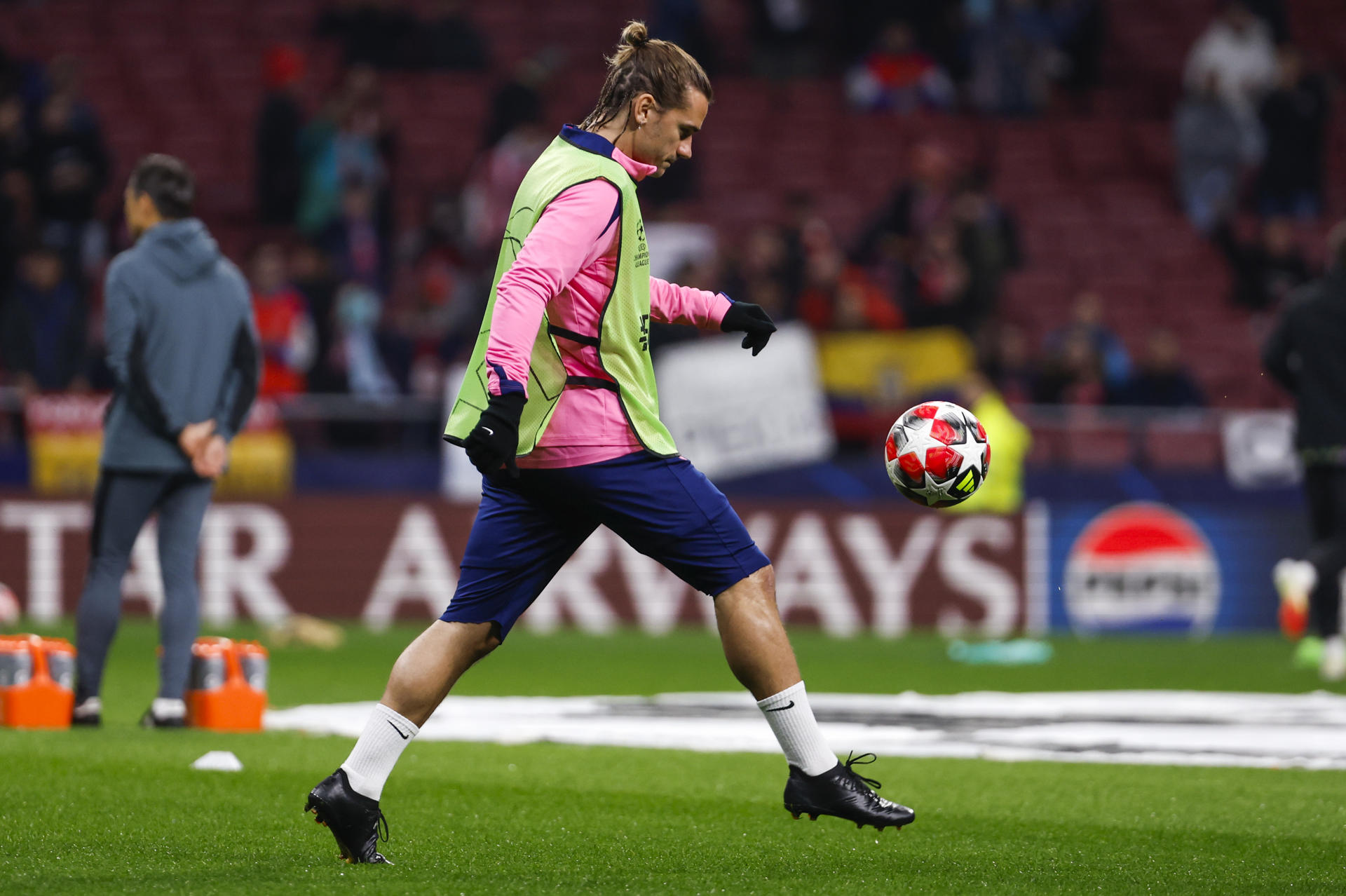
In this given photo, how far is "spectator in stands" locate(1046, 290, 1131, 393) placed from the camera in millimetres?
15992

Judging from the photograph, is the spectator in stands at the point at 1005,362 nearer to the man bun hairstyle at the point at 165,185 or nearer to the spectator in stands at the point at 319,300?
the spectator in stands at the point at 319,300

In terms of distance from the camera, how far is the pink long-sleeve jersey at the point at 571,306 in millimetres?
4762

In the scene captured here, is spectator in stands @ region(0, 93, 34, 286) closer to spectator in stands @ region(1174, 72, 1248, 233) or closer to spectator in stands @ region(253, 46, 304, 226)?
spectator in stands @ region(253, 46, 304, 226)

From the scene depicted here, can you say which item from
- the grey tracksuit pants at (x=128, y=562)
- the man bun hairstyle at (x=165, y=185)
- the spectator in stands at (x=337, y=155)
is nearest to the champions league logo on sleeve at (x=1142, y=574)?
the spectator in stands at (x=337, y=155)

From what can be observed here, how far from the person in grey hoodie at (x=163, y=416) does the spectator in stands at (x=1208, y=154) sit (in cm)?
1360

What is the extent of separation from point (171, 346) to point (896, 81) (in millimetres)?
13099

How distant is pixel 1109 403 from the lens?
16.1 m

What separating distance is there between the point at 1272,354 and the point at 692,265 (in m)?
5.58

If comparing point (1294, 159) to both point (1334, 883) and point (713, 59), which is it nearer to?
point (713, 59)

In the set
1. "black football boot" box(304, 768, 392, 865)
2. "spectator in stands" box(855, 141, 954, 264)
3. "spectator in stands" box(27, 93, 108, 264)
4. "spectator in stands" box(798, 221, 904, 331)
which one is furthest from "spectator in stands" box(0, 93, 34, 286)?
"black football boot" box(304, 768, 392, 865)

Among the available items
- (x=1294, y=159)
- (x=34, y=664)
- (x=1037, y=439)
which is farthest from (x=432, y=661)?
(x=1294, y=159)

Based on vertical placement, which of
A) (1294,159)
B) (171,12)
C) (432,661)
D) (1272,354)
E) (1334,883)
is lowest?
(1334,883)

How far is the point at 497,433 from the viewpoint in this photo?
4.62 meters

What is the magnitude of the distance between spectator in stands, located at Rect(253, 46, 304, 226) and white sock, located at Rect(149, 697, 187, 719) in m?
9.89
